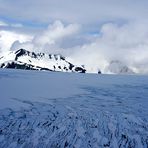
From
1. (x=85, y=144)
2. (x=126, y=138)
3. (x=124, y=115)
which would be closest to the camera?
(x=85, y=144)

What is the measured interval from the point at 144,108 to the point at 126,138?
9.08m

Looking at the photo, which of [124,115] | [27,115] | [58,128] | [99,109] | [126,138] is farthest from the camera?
[99,109]

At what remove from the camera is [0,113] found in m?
18.0

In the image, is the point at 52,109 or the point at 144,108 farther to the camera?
the point at 144,108

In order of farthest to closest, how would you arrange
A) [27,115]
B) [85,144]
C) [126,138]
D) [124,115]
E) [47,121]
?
[124,115] → [27,115] → [47,121] → [126,138] → [85,144]

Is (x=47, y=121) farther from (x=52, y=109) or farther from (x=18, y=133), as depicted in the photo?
(x=52, y=109)

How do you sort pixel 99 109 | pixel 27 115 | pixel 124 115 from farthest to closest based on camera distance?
1. pixel 99 109
2. pixel 124 115
3. pixel 27 115

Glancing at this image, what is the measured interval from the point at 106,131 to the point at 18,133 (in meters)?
4.52

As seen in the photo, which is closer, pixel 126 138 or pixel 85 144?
pixel 85 144

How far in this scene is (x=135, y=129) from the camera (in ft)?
53.8

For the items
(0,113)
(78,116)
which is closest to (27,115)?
(0,113)

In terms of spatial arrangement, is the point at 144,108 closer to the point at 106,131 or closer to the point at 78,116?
the point at 78,116

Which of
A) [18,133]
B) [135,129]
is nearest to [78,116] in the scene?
[135,129]

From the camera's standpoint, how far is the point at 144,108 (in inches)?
917
